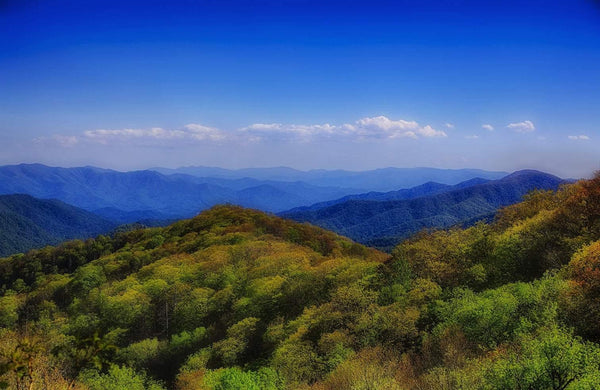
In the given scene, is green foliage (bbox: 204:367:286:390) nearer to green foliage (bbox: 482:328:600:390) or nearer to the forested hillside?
the forested hillside

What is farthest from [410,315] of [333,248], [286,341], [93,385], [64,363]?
[333,248]

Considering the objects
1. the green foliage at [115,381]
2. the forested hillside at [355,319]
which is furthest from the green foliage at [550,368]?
the green foliage at [115,381]

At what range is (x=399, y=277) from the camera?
4272cm

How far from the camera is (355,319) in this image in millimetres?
35969

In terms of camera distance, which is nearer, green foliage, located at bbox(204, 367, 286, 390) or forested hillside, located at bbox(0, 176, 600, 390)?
forested hillside, located at bbox(0, 176, 600, 390)

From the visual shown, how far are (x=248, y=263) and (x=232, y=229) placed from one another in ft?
108

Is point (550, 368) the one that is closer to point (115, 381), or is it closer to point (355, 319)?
point (355, 319)

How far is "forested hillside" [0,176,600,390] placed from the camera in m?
23.5

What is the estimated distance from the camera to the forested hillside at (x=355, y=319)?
23453 millimetres

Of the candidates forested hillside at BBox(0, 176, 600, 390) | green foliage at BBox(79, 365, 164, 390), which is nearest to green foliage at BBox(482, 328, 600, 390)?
forested hillside at BBox(0, 176, 600, 390)

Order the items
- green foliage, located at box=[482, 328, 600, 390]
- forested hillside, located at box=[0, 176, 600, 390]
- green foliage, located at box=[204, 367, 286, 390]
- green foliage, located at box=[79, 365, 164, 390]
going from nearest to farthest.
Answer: green foliage, located at box=[482, 328, 600, 390] < forested hillside, located at box=[0, 176, 600, 390] < green foliage, located at box=[204, 367, 286, 390] < green foliage, located at box=[79, 365, 164, 390]

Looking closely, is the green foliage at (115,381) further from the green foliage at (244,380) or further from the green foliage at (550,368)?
the green foliage at (550,368)

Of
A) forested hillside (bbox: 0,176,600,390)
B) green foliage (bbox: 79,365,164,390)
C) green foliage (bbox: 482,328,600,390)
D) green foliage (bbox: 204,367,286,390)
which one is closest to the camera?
green foliage (bbox: 482,328,600,390)

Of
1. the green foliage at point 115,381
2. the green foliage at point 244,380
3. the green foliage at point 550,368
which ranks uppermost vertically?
the green foliage at point 550,368
